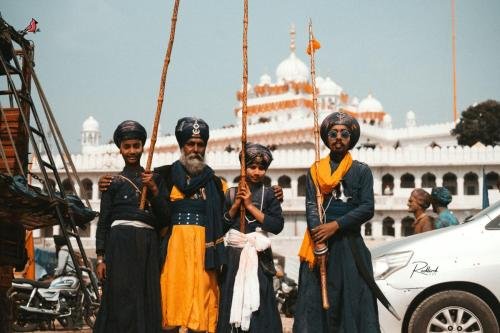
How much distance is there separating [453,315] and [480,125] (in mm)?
52052

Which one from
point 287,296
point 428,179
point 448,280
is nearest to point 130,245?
point 448,280

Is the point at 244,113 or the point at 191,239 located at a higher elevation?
the point at 244,113

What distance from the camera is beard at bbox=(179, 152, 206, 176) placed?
229 inches

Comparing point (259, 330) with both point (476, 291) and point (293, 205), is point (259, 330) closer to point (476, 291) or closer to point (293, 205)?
point (476, 291)

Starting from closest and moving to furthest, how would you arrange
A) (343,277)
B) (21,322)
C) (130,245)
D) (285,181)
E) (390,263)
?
(343,277), (130,245), (390,263), (21,322), (285,181)

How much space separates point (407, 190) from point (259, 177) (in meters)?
41.9

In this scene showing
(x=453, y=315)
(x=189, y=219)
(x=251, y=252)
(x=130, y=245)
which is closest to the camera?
(x=130, y=245)

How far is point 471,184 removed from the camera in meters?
47.3

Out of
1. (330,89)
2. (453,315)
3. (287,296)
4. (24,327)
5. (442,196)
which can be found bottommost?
(287,296)

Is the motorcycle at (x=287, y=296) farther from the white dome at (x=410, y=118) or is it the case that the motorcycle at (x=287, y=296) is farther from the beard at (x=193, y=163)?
the white dome at (x=410, y=118)

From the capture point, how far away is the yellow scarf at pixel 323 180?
545cm

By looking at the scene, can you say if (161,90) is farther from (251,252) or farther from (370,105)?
(370,105)

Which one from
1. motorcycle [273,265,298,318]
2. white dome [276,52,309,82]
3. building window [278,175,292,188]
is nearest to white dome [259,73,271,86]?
white dome [276,52,309,82]

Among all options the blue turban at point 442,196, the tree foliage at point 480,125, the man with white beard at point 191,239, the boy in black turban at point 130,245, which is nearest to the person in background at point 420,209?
the blue turban at point 442,196
